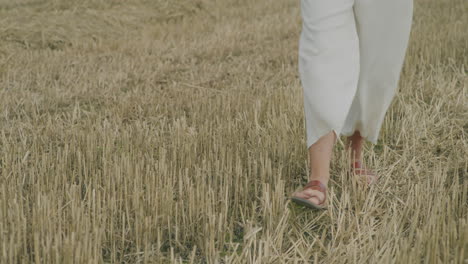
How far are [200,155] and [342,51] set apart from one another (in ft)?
2.75

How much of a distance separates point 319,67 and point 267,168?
437mm

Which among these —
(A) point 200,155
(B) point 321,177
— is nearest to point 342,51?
(B) point 321,177

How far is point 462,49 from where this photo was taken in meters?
4.94

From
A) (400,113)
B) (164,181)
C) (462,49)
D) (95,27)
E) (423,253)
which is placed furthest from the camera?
(95,27)

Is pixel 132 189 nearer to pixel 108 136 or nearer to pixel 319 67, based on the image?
pixel 108 136

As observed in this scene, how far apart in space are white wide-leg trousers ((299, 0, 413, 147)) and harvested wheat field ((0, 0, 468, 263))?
10.7 inches

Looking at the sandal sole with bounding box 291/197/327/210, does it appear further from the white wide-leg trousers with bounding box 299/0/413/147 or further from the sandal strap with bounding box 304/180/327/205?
the white wide-leg trousers with bounding box 299/0/413/147

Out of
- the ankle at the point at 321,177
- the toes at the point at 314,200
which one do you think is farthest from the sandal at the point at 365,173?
the toes at the point at 314,200

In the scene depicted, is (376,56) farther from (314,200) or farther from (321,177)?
(314,200)

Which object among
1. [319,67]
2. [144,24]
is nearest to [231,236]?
Answer: [319,67]

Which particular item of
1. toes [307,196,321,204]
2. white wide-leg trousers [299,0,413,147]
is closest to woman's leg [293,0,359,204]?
white wide-leg trousers [299,0,413,147]

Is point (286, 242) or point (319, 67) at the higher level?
point (319, 67)

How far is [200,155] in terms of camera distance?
8.74 feet

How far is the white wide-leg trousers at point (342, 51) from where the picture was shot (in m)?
2.14
